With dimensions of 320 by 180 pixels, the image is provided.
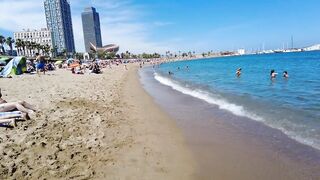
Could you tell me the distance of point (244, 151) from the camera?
21.9 ft

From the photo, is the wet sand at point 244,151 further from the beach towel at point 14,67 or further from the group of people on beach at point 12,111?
the beach towel at point 14,67

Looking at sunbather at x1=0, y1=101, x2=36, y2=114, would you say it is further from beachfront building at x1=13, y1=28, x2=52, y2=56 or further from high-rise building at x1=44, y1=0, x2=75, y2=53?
high-rise building at x1=44, y1=0, x2=75, y2=53

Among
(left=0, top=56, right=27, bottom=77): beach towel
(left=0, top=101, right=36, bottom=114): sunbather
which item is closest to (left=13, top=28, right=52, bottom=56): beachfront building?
(left=0, top=56, right=27, bottom=77): beach towel

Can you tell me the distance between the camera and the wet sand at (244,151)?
5410 mm

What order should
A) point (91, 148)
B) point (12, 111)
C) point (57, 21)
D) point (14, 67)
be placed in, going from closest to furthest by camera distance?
point (91, 148)
point (12, 111)
point (14, 67)
point (57, 21)


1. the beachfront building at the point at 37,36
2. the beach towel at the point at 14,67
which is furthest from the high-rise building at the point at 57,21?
the beach towel at the point at 14,67

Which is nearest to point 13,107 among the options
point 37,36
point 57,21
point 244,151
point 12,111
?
point 12,111

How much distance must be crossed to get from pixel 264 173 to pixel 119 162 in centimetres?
281

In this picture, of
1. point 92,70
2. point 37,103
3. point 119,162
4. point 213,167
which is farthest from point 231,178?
point 92,70

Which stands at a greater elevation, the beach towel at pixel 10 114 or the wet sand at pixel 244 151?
the beach towel at pixel 10 114

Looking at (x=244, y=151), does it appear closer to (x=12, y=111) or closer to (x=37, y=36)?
(x=12, y=111)

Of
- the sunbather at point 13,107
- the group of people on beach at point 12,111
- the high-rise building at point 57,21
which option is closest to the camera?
the group of people on beach at point 12,111

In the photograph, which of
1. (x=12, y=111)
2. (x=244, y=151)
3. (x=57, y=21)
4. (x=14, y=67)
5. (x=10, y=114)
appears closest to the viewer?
(x=244, y=151)

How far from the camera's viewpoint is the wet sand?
213 inches
